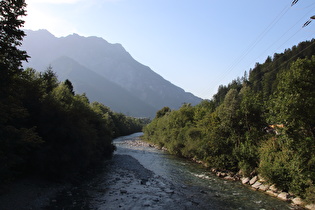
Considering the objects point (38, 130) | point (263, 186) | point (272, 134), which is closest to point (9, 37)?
point (38, 130)

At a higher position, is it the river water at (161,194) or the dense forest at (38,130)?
the dense forest at (38,130)

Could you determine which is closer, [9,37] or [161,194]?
[9,37]

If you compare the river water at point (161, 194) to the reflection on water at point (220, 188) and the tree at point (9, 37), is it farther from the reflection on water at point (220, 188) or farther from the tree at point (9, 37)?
the tree at point (9, 37)

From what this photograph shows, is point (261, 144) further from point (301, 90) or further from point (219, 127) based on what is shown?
point (301, 90)

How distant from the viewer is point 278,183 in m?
21.8

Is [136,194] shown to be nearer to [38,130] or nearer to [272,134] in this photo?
[38,130]

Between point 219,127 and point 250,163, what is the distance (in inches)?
288

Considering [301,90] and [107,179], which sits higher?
[301,90]

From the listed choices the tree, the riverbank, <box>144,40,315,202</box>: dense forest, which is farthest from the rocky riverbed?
the tree

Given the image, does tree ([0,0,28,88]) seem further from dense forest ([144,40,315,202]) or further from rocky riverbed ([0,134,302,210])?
dense forest ([144,40,315,202])

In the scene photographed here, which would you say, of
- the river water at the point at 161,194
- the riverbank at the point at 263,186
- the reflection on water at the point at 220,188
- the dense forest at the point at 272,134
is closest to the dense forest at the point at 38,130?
the river water at the point at 161,194

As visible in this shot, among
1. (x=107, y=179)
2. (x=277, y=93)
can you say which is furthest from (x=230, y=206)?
(x=107, y=179)

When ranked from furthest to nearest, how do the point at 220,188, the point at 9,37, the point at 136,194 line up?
the point at 220,188 < the point at 136,194 < the point at 9,37

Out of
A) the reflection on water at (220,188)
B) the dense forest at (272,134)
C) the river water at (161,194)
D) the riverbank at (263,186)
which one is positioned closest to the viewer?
the river water at (161,194)
